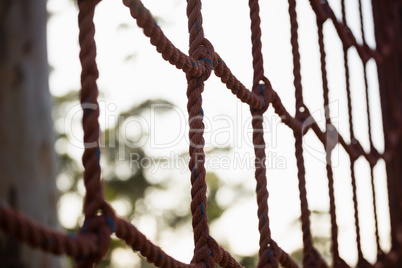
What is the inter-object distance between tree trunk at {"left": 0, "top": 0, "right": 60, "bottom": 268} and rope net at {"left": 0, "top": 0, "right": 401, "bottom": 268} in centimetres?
2

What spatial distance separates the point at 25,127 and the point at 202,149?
379mm

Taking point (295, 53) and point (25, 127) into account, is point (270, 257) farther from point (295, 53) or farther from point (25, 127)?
point (25, 127)

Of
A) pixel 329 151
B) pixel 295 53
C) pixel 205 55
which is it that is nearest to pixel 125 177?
pixel 329 151

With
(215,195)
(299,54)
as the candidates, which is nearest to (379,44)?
(299,54)

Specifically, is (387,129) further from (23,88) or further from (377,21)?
(23,88)

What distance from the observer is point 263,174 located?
33.1 inches

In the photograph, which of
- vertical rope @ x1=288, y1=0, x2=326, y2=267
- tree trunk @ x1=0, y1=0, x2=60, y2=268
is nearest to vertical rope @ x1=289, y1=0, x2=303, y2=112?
vertical rope @ x1=288, y1=0, x2=326, y2=267

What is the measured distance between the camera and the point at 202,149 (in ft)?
2.40

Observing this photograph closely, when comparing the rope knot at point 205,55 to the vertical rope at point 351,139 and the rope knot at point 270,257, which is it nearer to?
the rope knot at point 270,257

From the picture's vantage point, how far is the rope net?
0.45 metres

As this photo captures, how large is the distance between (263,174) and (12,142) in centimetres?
53

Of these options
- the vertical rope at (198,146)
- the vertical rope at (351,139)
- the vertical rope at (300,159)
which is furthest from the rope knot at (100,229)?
the vertical rope at (351,139)

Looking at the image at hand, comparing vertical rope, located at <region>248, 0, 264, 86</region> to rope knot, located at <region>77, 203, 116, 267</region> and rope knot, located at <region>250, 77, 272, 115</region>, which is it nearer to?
rope knot, located at <region>250, 77, 272, 115</region>

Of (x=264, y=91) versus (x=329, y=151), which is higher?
(x=264, y=91)
